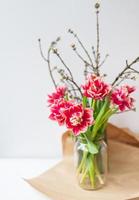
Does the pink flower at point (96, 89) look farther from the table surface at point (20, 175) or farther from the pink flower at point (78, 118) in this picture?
the table surface at point (20, 175)

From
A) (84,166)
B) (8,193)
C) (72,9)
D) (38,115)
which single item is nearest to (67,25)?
(72,9)

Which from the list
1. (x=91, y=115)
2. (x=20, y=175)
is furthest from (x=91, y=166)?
(x=20, y=175)

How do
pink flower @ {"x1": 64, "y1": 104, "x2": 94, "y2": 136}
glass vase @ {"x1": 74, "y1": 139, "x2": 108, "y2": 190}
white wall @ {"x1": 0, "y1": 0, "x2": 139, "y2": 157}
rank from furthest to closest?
white wall @ {"x1": 0, "y1": 0, "x2": 139, "y2": 157}, glass vase @ {"x1": 74, "y1": 139, "x2": 108, "y2": 190}, pink flower @ {"x1": 64, "y1": 104, "x2": 94, "y2": 136}

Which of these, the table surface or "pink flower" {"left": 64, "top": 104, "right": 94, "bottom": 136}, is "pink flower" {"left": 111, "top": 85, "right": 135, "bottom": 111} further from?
the table surface

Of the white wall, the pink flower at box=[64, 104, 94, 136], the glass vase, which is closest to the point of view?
the pink flower at box=[64, 104, 94, 136]

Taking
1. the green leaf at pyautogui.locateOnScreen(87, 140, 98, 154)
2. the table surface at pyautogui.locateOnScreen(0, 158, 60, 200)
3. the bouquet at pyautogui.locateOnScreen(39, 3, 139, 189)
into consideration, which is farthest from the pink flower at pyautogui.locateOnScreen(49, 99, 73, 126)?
the table surface at pyautogui.locateOnScreen(0, 158, 60, 200)

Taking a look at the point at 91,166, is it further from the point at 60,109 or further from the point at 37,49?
the point at 37,49

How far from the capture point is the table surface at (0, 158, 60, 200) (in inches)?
43.9

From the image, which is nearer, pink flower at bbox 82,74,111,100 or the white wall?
pink flower at bbox 82,74,111,100

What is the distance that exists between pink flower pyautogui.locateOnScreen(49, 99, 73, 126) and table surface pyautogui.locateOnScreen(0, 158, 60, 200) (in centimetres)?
26

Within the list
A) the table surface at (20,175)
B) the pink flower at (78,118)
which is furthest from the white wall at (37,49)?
the pink flower at (78,118)

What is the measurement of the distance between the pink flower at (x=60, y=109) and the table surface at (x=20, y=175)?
0.26m

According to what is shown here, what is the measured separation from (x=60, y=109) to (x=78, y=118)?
6 centimetres

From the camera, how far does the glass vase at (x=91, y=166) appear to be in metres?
1.09
